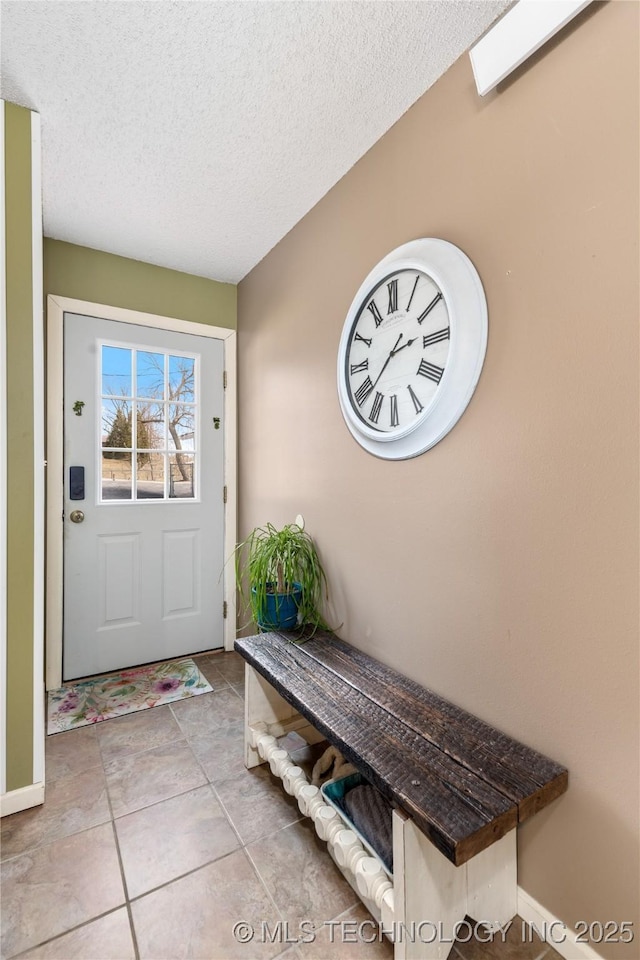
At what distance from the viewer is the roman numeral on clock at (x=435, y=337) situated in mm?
1323

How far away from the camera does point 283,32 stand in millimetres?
1238

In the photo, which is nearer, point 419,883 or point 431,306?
point 419,883

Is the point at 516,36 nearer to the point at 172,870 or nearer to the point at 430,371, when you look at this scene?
the point at 430,371

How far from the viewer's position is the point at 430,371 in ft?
4.51

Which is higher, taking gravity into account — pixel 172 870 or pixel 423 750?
pixel 423 750

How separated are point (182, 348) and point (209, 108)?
1.33m

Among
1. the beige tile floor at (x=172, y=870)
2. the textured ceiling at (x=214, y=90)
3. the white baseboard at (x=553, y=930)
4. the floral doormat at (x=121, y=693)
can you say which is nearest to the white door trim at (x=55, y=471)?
the floral doormat at (x=121, y=693)

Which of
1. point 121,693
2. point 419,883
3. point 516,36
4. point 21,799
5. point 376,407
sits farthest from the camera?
point 121,693

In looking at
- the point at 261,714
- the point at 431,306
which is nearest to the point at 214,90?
the point at 431,306

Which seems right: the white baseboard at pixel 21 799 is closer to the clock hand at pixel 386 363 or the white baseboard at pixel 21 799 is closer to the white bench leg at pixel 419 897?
the white bench leg at pixel 419 897

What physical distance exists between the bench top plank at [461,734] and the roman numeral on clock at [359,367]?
108cm

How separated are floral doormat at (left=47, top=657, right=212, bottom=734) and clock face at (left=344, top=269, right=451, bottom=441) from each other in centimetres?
173

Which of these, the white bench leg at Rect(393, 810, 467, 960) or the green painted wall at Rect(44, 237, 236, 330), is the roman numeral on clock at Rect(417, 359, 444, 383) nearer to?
the white bench leg at Rect(393, 810, 467, 960)

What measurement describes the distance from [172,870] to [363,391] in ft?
5.34
